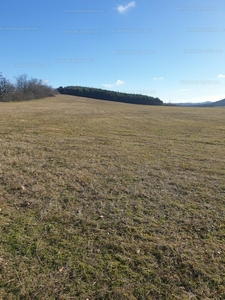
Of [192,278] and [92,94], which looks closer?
[192,278]

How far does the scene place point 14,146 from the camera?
21.9 feet

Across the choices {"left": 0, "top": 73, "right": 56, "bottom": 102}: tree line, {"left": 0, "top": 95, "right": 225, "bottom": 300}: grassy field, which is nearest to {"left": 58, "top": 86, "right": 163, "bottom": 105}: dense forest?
{"left": 0, "top": 73, "right": 56, "bottom": 102}: tree line

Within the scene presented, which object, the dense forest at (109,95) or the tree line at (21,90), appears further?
the dense forest at (109,95)

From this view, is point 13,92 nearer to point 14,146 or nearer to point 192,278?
point 14,146

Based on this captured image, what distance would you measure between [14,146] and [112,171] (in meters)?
4.01

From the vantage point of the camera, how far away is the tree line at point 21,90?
44.6 m

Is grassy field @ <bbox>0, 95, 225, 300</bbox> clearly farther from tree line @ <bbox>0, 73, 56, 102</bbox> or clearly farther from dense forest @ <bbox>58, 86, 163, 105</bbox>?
dense forest @ <bbox>58, 86, 163, 105</bbox>

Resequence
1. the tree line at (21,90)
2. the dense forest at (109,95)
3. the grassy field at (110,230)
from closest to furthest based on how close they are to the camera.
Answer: the grassy field at (110,230) < the tree line at (21,90) < the dense forest at (109,95)

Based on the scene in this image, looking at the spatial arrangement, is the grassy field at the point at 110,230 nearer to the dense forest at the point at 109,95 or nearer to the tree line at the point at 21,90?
the tree line at the point at 21,90

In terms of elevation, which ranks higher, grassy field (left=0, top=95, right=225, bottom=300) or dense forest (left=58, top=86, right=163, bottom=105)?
dense forest (left=58, top=86, right=163, bottom=105)

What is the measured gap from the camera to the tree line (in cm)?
4456

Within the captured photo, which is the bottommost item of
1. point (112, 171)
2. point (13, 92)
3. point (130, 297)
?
point (130, 297)

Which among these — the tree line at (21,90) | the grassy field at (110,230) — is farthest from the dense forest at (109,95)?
the grassy field at (110,230)

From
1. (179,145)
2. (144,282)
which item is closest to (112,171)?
(144,282)
